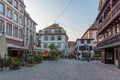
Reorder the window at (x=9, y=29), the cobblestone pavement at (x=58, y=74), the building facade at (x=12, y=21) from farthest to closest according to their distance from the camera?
the window at (x=9, y=29), the building facade at (x=12, y=21), the cobblestone pavement at (x=58, y=74)

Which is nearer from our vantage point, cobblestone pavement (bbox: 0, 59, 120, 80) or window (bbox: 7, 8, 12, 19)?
cobblestone pavement (bbox: 0, 59, 120, 80)

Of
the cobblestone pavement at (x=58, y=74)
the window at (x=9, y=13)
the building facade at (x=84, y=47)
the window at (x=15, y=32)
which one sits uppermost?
the window at (x=9, y=13)

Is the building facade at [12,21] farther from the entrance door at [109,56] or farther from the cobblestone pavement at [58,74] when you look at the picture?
the entrance door at [109,56]

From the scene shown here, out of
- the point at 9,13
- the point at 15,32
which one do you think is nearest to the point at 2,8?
the point at 9,13

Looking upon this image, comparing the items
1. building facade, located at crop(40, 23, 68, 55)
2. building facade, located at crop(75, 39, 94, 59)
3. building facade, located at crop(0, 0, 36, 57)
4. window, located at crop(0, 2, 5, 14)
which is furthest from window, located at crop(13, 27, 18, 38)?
building facade, located at crop(40, 23, 68, 55)

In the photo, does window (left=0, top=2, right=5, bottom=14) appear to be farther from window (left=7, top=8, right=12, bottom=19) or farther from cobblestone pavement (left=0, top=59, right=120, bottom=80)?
cobblestone pavement (left=0, top=59, right=120, bottom=80)

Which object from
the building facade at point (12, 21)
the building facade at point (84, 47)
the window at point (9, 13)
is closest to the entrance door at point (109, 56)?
the building facade at point (12, 21)

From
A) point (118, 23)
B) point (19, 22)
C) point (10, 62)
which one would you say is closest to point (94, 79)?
point (10, 62)

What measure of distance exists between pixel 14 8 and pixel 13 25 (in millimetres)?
3215

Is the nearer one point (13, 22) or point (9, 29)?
point (9, 29)

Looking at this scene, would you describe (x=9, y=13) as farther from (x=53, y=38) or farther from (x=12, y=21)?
(x=53, y=38)

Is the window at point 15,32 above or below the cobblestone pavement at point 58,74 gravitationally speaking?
above

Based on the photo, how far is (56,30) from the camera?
84.0 metres

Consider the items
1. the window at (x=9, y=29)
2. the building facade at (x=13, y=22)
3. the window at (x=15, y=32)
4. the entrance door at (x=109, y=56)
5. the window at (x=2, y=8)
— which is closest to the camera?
the window at (x=2, y=8)
